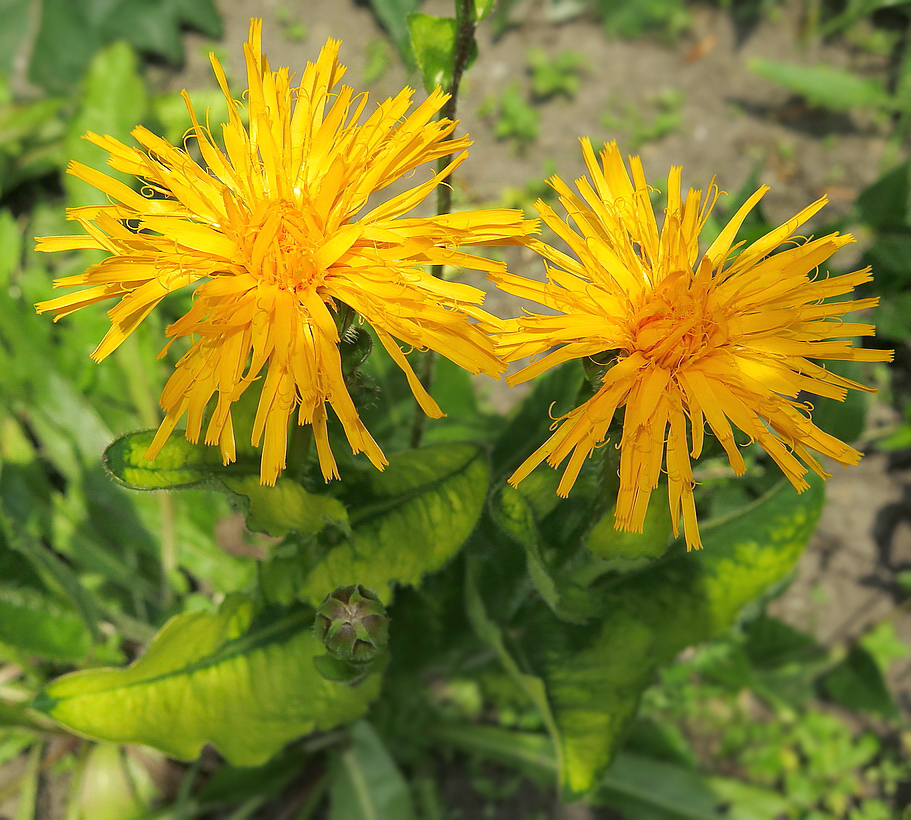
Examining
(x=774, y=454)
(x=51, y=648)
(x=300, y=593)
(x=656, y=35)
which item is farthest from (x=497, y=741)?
(x=656, y=35)

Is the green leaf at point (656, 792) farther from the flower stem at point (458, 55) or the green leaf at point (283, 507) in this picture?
the flower stem at point (458, 55)

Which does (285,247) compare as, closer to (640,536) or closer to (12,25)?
(640,536)

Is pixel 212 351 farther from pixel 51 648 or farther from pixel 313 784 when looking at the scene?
pixel 313 784

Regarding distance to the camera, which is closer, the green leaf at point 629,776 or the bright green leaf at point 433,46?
the bright green leaf at point 433,46

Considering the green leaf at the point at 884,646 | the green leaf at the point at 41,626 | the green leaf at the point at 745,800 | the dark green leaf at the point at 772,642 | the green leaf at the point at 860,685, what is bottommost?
the green leaf at the point at 745,800

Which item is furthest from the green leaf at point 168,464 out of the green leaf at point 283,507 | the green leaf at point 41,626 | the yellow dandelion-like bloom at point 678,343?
the green leaf at point 41,626

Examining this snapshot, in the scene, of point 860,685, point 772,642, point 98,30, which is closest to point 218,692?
point 772,642

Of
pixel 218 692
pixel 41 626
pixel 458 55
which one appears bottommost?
pixel 41 626
